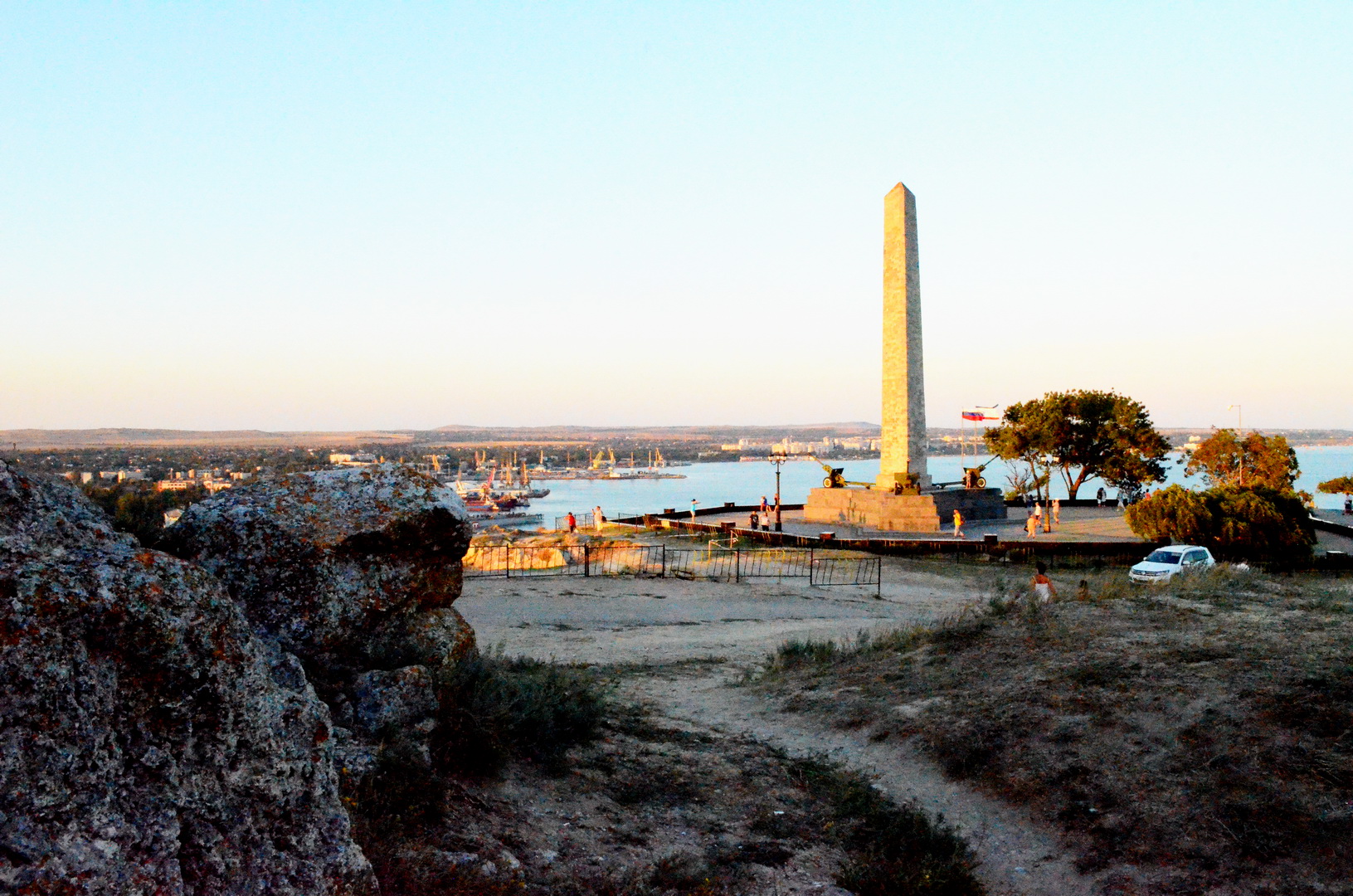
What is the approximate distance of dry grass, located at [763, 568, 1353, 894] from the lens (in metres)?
5.21

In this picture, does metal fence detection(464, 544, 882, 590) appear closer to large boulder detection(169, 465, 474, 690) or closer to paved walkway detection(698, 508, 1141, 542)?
paved walkway detection(698, 508, 1141, 542)

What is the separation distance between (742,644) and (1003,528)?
2370cm

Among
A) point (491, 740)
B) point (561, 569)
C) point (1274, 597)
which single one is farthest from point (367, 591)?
point (561, 569)

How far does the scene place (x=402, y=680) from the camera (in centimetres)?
564

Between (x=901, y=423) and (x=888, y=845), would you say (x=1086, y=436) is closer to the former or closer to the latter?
(x=901, y=423)

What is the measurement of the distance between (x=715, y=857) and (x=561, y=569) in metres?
18.8

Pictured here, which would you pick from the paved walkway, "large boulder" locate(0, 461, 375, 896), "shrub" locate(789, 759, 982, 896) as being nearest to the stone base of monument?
the paved walkway

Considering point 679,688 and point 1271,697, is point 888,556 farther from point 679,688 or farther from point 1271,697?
point 1271,697

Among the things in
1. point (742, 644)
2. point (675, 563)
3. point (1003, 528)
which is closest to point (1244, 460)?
point (1003, 528)

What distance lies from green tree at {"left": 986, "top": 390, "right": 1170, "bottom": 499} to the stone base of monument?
644cm

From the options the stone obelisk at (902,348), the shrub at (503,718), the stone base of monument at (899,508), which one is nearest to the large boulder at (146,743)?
the shrub at (503,718)

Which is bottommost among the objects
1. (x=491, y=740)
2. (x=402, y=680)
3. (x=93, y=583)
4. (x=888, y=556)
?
(x=888, y=556)

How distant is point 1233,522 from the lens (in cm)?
2441

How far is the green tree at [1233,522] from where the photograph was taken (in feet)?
78.7
